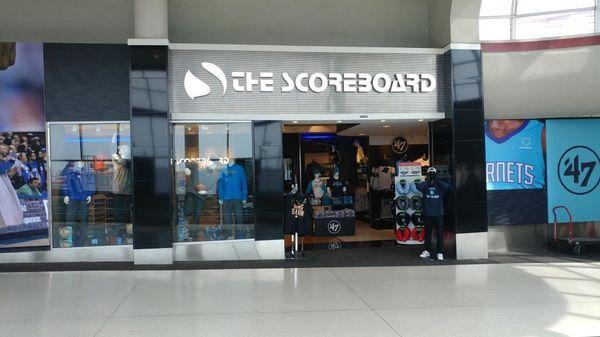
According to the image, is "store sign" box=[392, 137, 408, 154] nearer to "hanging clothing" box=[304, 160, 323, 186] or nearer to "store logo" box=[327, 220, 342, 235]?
"hanging clothing" box=[304, 160, 323, 186]

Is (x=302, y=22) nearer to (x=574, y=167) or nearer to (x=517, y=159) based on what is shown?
(x=517, y=159)

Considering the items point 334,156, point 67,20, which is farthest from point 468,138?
point 67,20

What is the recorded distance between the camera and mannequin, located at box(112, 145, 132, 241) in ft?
28.8

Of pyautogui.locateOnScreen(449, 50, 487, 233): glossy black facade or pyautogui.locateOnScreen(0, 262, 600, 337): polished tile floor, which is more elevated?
pyautogui.locateOnScreen(449, 50, 487, 233): glossy black facade

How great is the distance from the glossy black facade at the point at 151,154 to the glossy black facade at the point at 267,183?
152 cm

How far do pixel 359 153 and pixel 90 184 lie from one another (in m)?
7.53

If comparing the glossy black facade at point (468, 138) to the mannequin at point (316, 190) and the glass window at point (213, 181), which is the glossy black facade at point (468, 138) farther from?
the mannequin at point (316, 190)

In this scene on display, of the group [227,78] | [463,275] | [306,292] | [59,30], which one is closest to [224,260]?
[306,292]

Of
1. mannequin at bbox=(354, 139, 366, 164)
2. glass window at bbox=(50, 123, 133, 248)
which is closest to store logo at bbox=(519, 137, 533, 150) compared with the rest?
mannequin at bbox=(354, 139, 366, 164)

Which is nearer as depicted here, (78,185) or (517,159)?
(78,185)

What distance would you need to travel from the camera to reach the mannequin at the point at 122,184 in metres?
8.78

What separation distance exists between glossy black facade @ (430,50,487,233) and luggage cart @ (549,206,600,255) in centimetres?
169

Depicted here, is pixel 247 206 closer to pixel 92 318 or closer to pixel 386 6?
pixel 92 318

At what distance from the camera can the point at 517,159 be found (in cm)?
969
